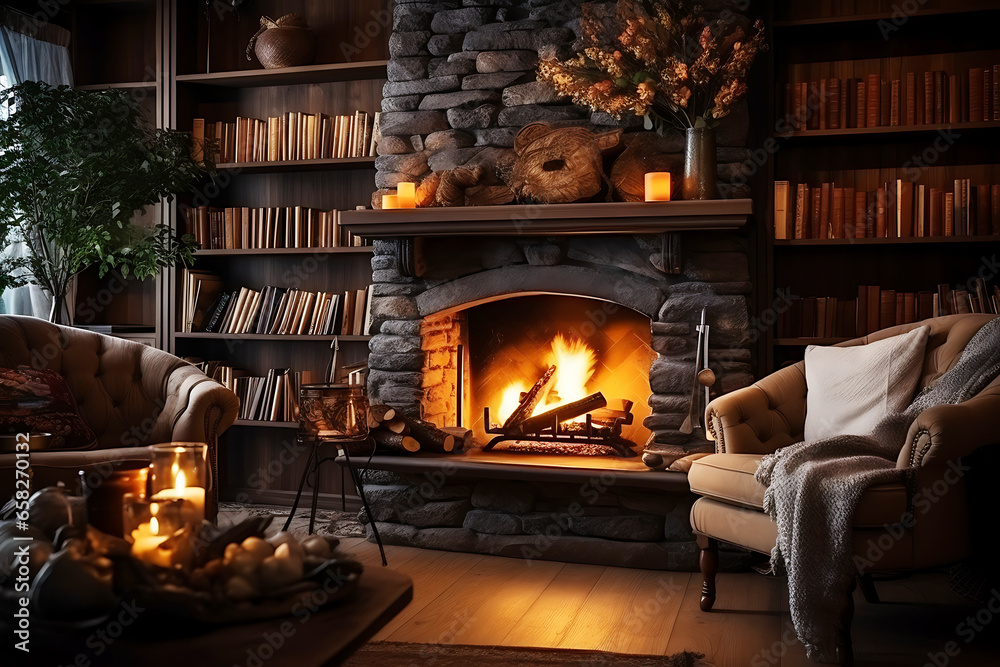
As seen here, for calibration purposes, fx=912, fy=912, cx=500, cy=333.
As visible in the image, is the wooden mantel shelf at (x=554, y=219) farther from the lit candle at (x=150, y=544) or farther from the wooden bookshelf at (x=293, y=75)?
the lit candle at (x=150, y=544)

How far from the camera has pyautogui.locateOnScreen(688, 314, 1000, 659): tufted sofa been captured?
240cm

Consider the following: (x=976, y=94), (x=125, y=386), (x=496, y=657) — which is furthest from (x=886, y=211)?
(x=125, y=386)

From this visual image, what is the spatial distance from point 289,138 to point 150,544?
3343mm

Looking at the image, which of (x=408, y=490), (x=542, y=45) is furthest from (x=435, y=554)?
(x=542, y=45)

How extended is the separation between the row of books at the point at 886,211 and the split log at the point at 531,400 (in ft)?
3.83

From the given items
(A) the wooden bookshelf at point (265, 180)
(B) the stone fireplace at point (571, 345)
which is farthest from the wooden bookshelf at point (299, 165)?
(B) the stone fireplace at point (571, 345)

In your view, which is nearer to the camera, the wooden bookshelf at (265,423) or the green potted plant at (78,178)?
the green potted plant at (78,178)

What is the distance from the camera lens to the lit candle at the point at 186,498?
4.88ft

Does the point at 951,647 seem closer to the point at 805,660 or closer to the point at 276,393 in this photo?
the point at 805,660

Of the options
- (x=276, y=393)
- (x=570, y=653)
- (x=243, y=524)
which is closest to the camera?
(x=243, y=524)

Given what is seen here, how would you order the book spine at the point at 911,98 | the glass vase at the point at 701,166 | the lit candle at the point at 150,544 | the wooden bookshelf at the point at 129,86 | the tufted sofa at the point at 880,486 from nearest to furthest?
the lit candle at the point at 150,544 → the tufted sofa at the point at 880,486 → the glass vase at the point at 701,166 → the book spine at the point at 911,98 → the wooden bookshelf at the point at 129,86

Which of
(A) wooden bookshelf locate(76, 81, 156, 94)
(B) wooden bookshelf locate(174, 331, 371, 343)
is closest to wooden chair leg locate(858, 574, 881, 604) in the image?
(B) wooden bookshelf locate(174, 331, 371, 343)

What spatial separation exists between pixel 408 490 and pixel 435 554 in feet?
0.98

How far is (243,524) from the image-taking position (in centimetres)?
157
